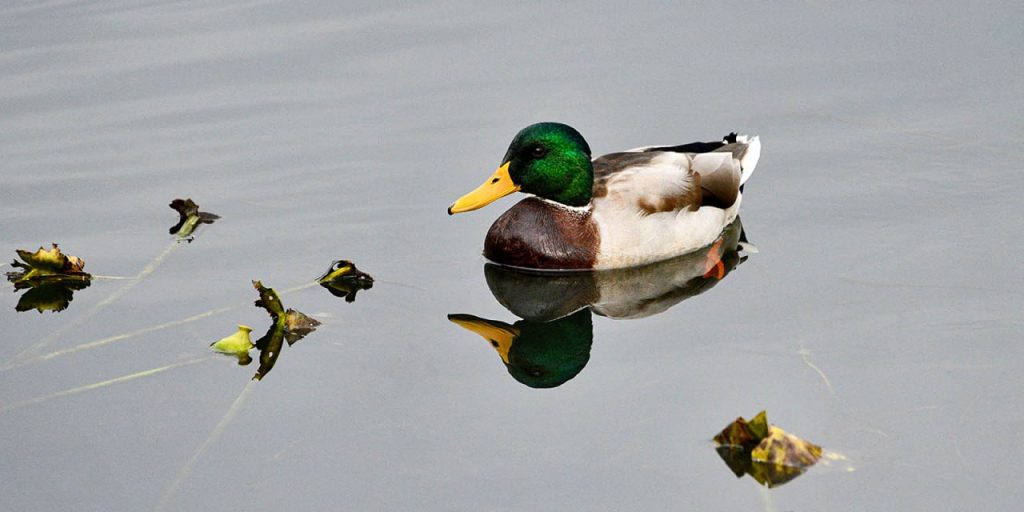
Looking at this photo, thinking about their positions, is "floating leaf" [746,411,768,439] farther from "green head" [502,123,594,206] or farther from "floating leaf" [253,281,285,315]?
"green head" [502,123,594,206]

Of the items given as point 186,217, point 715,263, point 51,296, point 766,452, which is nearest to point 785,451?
point 766,452

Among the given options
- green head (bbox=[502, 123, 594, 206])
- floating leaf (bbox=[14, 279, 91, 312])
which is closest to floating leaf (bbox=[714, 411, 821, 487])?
green head (bbox=[502, 123, 594, 206])

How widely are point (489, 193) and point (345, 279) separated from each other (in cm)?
113

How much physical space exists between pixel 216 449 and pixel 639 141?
487cm

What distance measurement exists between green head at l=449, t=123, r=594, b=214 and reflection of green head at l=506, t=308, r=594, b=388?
3.35 ft

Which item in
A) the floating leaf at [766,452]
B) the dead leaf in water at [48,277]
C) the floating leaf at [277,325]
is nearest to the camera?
the floating leaf at [766,452]

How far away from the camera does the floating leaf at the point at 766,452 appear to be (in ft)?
21.3

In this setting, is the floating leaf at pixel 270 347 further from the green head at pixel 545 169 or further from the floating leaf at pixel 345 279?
the green head at pixel 545 169

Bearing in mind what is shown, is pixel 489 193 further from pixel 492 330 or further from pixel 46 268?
pixel 46 268

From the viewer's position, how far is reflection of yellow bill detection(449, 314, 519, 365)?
27.0 feet

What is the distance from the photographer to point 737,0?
12.8 meters

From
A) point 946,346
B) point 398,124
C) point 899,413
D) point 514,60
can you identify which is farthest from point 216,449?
point 514,60

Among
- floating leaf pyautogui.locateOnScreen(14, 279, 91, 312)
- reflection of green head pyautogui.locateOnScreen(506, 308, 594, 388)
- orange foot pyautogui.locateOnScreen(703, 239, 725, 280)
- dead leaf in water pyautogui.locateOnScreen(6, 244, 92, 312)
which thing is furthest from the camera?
orange foot pyautogui.locateOnScreen(703, 239, 725, 280)

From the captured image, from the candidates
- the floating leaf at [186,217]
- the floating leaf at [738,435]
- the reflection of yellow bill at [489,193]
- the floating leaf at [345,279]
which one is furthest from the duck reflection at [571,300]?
the floating leaf at [186,217]
